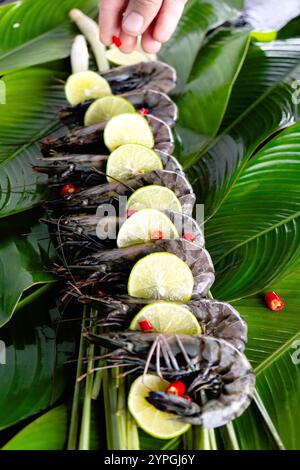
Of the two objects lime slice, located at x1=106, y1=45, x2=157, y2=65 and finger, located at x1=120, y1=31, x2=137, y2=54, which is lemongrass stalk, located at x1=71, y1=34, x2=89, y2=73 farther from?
finger, located at x1=120, y1=31, x2=137, y2=54

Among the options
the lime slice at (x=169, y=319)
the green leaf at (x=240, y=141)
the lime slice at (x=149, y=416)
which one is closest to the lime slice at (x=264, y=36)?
the green leaf at (x=240, y=141)

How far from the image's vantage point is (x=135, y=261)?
2.62 m

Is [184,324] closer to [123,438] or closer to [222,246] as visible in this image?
[123,438]

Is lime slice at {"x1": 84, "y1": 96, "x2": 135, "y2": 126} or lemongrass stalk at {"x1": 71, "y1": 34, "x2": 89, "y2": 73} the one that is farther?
lemongrass stalk at {"x1": 71, "y1": 34, "x2": 89, "y2": 73}

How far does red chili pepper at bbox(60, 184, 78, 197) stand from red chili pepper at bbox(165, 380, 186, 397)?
1520mm

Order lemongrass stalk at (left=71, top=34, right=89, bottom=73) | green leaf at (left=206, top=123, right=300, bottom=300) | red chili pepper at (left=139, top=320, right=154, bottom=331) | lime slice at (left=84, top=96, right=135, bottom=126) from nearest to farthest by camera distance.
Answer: red chili pepper at (left=139, top=320, right=154, bottom=331) < green leaf at (left=206, top=123, right=300, bottom=300) < lime slice at (left=84, top=96, right=135, bottom=126) < lemongrass stalk at (left=71, top=34, right=89, bottom=73)

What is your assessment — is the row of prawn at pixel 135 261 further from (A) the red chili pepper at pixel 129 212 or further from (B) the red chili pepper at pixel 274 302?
(B) the red chili pepper at pixel 274 302

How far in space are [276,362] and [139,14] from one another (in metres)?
1.84

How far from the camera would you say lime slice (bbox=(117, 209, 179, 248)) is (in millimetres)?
2682

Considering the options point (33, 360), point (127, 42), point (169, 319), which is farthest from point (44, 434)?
point (127, 42)

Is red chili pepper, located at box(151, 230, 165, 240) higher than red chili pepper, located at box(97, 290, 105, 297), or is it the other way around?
red chili pepper, located at box(151, 230, 165, 240)

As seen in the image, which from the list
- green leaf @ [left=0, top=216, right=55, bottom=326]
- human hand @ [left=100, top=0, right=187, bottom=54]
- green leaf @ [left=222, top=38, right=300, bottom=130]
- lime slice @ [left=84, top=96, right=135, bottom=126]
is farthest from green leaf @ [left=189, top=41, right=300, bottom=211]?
green leaf @ [left=0, top=216, right=55, bottom=326]

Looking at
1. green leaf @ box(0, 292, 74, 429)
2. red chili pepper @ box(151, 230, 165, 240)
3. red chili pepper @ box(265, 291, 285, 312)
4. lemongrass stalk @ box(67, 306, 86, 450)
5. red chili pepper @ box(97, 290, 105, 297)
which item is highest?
red chili pepper @ box(151, 230, 165, 240)

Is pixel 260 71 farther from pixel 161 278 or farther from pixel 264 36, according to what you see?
pixel 161 278
